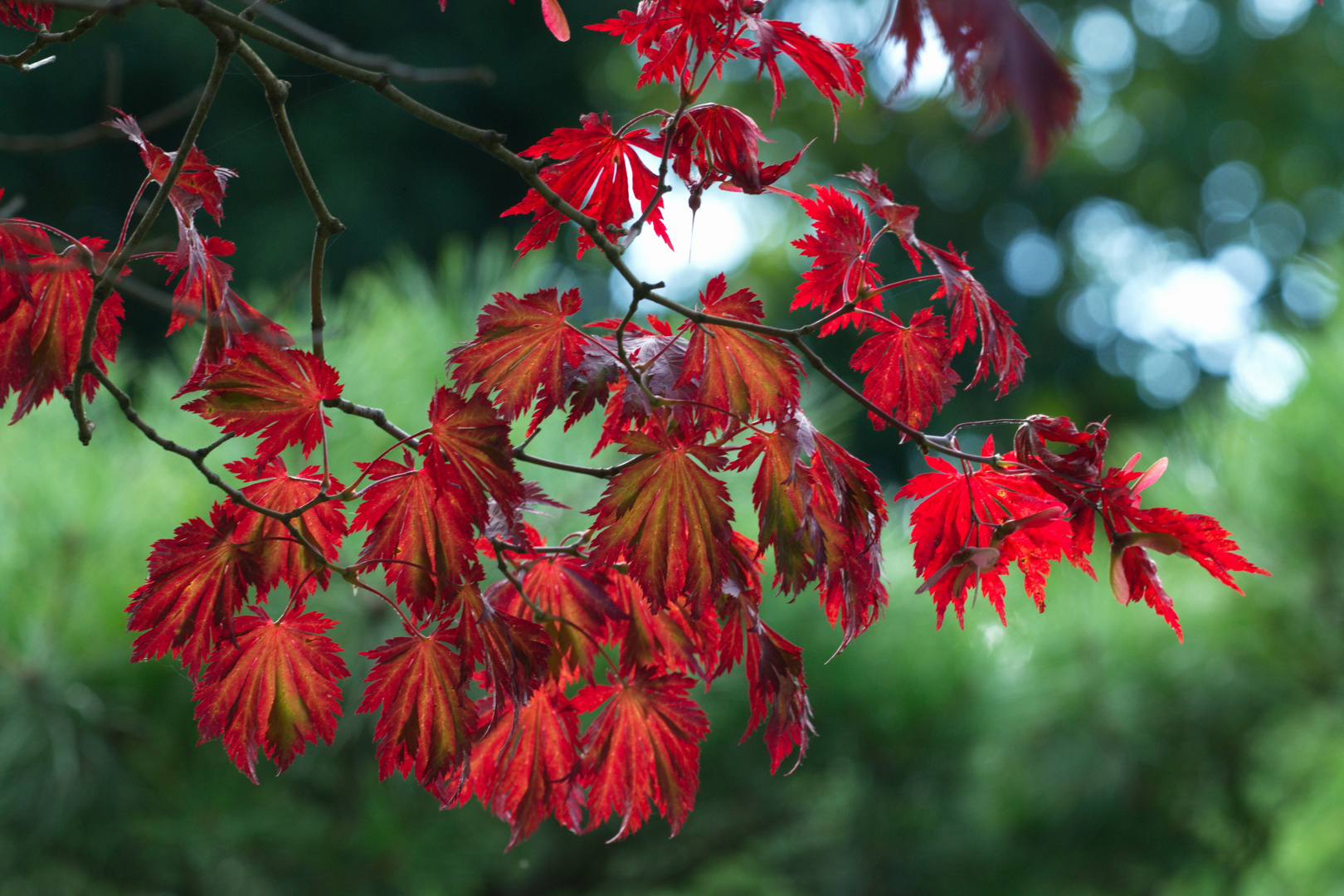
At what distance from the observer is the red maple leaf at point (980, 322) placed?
49 centimetres

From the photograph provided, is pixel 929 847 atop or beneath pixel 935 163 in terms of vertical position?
beneath

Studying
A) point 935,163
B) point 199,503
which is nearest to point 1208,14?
point 935,163

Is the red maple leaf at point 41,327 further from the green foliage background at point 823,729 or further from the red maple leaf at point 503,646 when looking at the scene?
the green foliage background at point 823,729

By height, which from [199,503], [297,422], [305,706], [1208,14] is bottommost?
[305,706]

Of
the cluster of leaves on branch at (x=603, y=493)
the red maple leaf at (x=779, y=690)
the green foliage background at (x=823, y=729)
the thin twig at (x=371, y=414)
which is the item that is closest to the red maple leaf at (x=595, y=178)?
the cluster of leaves on branch at (x=603, y=493)

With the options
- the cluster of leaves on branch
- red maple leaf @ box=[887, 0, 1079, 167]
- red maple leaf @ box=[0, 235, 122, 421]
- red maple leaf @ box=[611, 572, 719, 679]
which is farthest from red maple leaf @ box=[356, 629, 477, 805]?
red maple leaf @ box=[887, 0, 1079, 167]

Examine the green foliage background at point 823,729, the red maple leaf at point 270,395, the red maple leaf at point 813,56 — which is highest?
the red maple leaf at point 813,56

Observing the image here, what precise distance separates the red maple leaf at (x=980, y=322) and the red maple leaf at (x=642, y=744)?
22 centimetres

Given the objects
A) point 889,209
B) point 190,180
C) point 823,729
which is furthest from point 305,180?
point 823,729

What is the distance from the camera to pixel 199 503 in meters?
1.44

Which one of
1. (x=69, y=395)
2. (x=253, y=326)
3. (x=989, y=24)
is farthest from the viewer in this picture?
(x=69, y=395)

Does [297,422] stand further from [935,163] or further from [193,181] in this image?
[935,163]

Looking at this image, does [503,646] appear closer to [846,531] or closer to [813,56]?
[846,531]

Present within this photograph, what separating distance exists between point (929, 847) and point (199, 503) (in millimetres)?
1310
